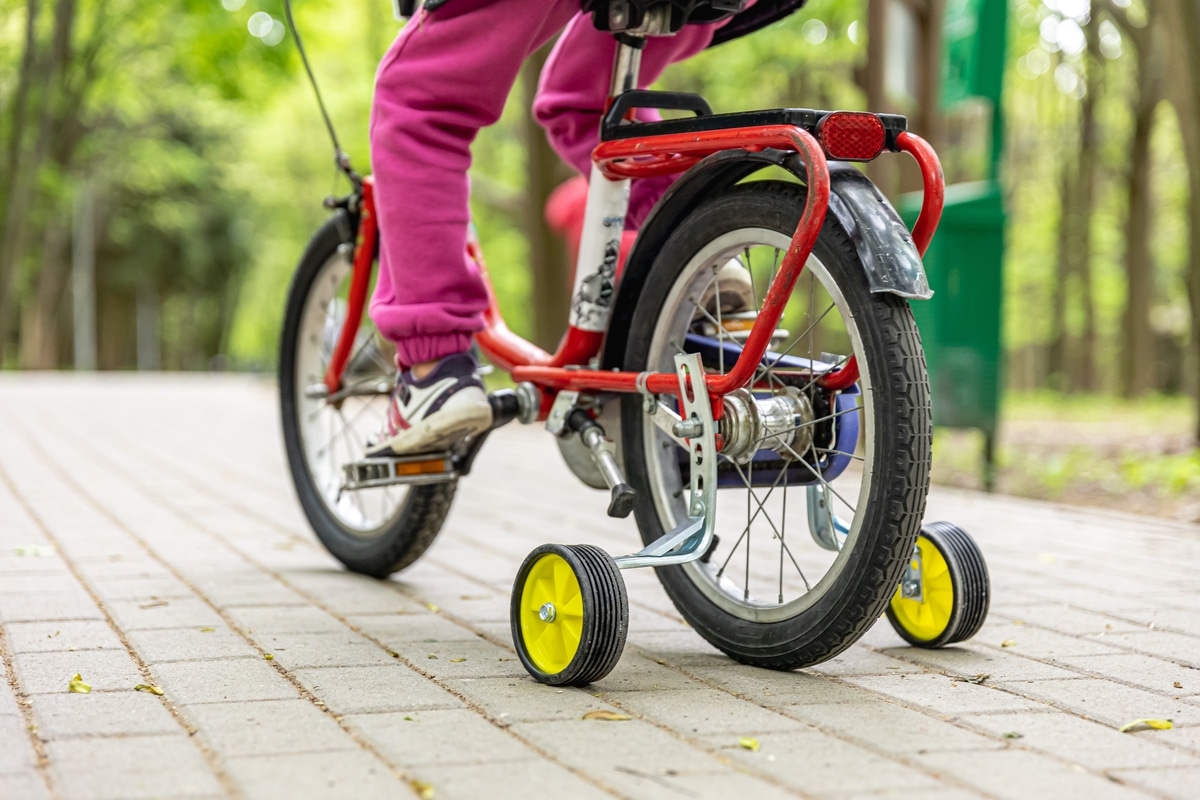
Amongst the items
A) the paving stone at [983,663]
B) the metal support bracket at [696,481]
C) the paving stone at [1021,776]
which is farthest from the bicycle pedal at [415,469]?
the paving stone at [1021,776]

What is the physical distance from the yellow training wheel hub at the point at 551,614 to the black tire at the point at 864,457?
34 centimetres

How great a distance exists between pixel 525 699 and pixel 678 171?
46.0 inches

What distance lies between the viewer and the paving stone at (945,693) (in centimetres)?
242

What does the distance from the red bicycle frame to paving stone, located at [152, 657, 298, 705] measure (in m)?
0.92

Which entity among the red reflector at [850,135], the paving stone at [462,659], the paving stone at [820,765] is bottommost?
the paving stone at [462,659]

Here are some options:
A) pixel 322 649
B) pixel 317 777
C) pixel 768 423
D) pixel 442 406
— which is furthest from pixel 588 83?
pixel 317 777

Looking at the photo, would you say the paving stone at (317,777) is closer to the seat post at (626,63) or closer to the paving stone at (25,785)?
the paving stone at (25,785)

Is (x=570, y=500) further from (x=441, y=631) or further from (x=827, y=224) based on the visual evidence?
(x=827, y=224)

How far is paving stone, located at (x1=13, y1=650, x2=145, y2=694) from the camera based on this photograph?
98.6 inches

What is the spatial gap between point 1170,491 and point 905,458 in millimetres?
4183

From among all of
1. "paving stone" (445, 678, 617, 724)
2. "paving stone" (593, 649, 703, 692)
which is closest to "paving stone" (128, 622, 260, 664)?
"paving stone" (445, 678, 617, 724)

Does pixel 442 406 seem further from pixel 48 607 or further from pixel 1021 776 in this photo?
pixel 1021 776

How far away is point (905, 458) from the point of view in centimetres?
241

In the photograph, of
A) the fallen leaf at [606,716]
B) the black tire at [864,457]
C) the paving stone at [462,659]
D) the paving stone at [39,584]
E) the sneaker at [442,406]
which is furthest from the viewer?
the paving stone at [39,584]
